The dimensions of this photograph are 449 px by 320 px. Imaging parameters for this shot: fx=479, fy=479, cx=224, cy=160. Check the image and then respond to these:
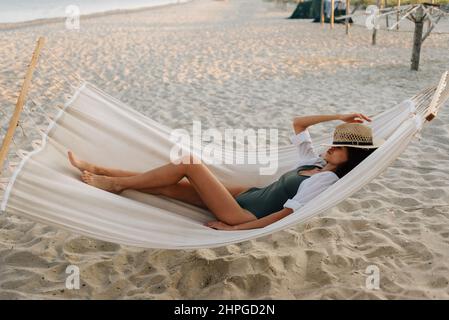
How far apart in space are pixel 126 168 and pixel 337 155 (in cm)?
91

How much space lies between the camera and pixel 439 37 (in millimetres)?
8664

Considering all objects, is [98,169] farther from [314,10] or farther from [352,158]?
[314,10]

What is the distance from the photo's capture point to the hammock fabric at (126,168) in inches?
60.5

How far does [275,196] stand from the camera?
1.84 m

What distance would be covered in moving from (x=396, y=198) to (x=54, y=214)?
167 cm

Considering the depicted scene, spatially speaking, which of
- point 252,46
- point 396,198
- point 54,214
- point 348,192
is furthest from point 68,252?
point 252,46

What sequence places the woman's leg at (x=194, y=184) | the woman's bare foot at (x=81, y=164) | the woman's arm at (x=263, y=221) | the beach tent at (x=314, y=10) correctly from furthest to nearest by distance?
the beach tent at (x=314, y=10) < the woman's bare foot at (x=81, y=164) < the woman's leg at (x=194, y=184) < the woman's arm at (x=263, y=221)

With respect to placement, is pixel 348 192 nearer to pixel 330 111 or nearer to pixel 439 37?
pixel 330 111

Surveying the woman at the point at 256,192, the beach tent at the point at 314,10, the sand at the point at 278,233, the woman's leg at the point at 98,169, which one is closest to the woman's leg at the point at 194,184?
the woman at the point at 256,192

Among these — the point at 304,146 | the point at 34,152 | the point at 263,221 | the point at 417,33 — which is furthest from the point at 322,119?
the point at 417,33

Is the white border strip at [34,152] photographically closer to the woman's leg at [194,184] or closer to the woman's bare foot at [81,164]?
the woman's bare foot at [81,164]

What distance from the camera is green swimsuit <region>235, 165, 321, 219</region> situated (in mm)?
1832

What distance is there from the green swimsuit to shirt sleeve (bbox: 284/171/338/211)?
52 millimetres

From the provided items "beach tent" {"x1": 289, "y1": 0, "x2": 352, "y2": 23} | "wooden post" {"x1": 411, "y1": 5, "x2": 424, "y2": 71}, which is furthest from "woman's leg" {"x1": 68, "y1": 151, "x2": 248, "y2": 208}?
"beach tent" {"x1": 289, "y1": 0, "x2": 352, "y2": 23}
